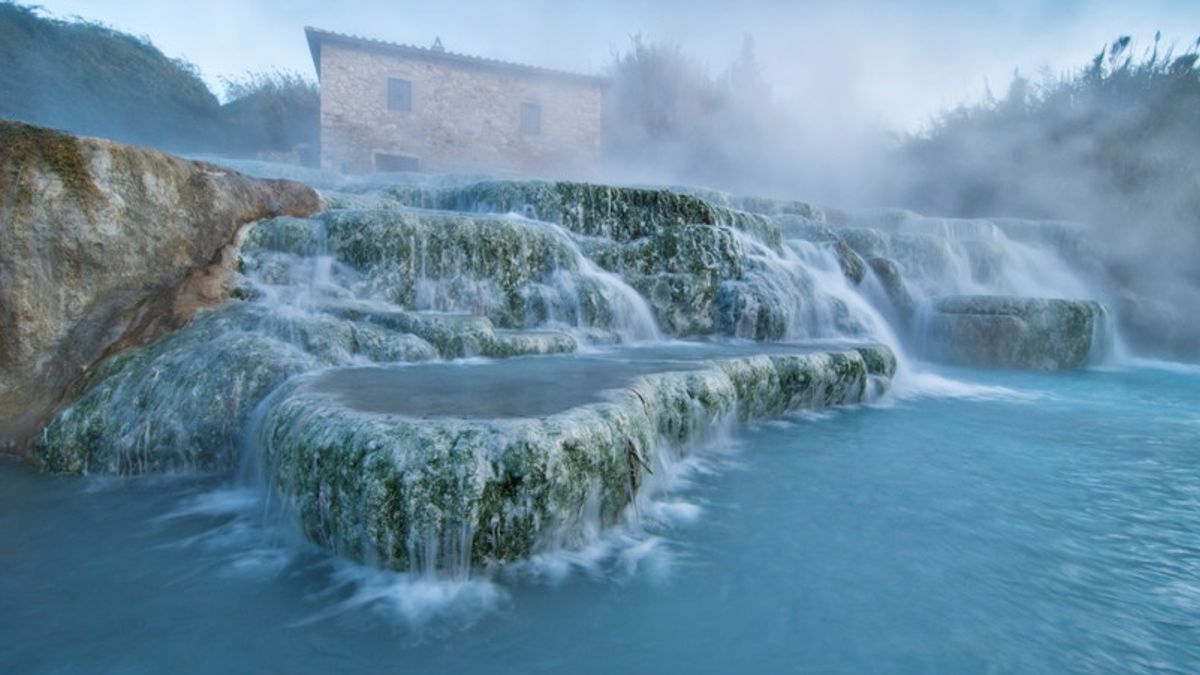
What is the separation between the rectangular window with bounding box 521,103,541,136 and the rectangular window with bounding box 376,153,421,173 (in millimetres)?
3212

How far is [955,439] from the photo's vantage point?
13.3 ft

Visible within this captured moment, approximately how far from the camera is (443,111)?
16562 mm

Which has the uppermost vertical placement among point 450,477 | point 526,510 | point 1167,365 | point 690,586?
point 1167,365

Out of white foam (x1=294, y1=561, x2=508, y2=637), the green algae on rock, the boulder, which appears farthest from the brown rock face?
the boulder

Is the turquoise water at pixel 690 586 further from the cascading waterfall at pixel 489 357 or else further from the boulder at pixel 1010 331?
the boulder at pixel 1010 331

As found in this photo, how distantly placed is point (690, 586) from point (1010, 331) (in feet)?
22.8

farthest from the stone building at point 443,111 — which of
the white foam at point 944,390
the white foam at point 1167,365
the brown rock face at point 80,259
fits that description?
the white foam at point 1167,365

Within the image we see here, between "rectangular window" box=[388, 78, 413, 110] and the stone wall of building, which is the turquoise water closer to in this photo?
the stone wall of building

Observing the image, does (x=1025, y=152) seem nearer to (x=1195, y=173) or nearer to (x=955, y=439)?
(x=1195, y=173)

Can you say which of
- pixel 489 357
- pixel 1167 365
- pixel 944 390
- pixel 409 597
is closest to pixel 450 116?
pixel 489 357

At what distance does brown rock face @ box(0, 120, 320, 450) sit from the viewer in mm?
3377

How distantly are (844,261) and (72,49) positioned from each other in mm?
21813

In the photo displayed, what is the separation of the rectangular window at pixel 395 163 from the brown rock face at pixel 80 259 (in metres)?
12.9

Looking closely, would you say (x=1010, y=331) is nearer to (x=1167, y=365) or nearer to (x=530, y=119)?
(x=1167, y=365)
